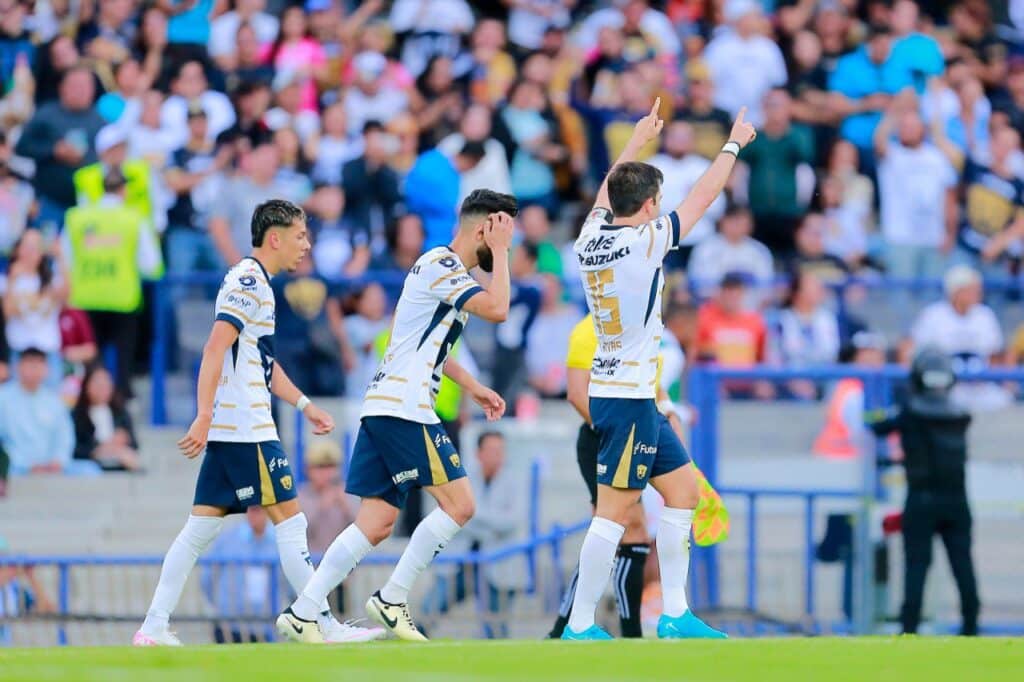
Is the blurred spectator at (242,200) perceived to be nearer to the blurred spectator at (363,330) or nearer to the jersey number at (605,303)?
the blurred spectator at (363,330)

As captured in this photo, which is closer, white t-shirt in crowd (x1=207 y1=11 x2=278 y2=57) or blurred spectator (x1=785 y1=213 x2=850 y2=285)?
blurred spectator (x1=785 y1=213 x2=850 y2=285)

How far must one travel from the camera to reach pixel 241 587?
1319 centimetres

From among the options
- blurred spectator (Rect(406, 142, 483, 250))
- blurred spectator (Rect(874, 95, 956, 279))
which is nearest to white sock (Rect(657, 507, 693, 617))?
blurred spectator (Rect(406, 142, 483, 250))

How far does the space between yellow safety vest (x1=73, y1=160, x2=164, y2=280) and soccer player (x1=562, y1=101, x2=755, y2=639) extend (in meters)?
7.42

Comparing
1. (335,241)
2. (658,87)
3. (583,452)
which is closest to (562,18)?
(658,87)

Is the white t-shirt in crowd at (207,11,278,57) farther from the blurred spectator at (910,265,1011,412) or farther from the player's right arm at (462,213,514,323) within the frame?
the player's right arm at (462,213,514,323)

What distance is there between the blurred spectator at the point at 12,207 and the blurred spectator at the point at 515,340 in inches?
154

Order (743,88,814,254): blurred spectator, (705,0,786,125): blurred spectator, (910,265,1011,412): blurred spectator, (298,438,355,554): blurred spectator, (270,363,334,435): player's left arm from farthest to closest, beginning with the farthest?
(705,0,786,125): blurred spectator
(743,88,814,254): blurred spectator
(910,265,1011,412): blurred spectator
(298,438,355,554): blurred spectator
(270,363,334,435): player's left arm

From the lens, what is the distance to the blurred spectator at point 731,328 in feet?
53.8

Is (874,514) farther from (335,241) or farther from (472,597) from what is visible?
(335,241)

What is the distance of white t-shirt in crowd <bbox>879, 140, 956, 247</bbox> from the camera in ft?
60.4

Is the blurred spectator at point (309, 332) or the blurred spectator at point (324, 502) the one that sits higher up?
the blurred spectator at point (309, 332)

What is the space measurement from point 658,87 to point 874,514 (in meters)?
6.36

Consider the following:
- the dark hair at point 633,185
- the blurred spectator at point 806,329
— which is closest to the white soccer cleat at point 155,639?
the dark hair at point 633,185
